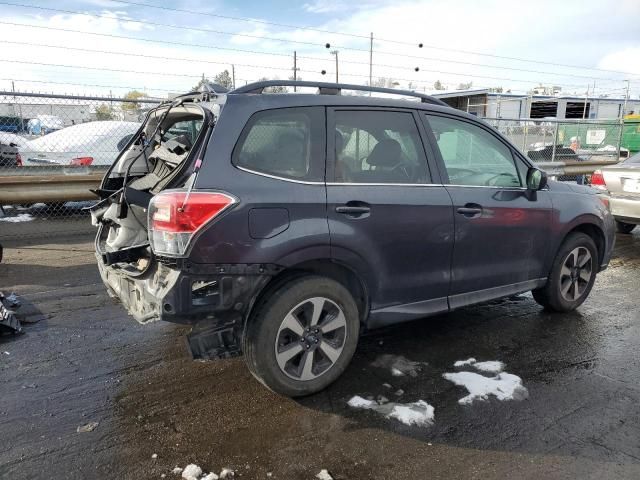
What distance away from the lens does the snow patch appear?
3.34 metres

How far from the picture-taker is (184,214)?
9.27 feet

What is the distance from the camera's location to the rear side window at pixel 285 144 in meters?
3.06

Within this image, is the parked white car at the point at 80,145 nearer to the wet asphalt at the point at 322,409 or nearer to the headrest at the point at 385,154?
the wet asphalt at the point at 322,409

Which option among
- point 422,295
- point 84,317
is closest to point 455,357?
point 422,295

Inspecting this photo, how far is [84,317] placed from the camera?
15.4 feet

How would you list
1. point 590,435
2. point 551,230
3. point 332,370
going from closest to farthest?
point 590,435 < point 332,370 < point 551,230

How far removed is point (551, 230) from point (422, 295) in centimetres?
152

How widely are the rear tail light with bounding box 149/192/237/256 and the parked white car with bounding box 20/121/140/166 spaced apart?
6.60 meters

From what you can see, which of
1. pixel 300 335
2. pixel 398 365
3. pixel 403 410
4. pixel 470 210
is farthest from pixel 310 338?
pixel 470 210

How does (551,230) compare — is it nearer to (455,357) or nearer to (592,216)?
(592,216)

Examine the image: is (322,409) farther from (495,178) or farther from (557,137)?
(557,137)

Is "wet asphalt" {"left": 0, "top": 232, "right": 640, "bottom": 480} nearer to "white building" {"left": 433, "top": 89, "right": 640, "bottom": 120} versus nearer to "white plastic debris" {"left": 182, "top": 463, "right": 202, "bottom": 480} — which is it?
"white plastic debris" {"left": 182, "top": 463, "right": 202, "bottom": 480}

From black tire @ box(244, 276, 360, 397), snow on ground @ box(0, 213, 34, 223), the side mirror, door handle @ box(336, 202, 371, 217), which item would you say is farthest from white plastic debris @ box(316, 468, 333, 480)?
snow on ground @ box(0, 213, 34, 223)

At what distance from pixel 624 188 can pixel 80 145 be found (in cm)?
912
